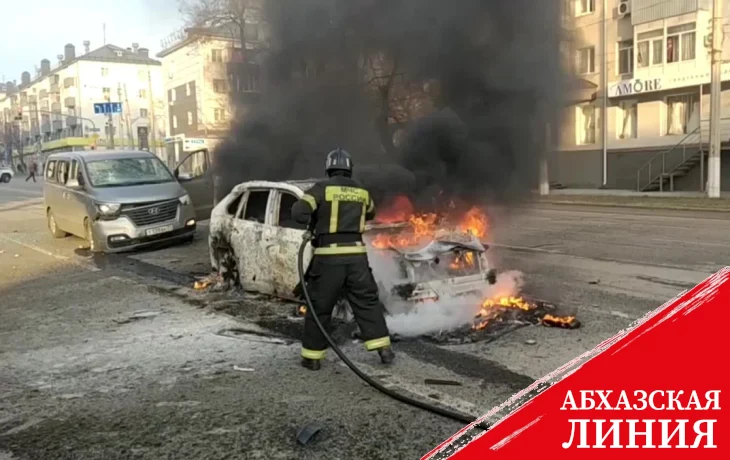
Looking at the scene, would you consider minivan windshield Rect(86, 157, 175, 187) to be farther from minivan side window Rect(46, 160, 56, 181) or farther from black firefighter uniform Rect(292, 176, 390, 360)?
black firefighter uniform Rect(292, 176, 390, 360)

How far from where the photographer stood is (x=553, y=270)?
329 inches

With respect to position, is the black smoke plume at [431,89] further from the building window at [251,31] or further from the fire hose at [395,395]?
the fire hose at [395,395]

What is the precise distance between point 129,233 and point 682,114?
21.9 meters

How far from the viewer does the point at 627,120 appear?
26.0m

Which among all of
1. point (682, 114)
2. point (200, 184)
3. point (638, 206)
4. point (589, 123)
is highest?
point (682, 114)

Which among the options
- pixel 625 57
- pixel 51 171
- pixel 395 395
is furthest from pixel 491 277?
pixel 625 57

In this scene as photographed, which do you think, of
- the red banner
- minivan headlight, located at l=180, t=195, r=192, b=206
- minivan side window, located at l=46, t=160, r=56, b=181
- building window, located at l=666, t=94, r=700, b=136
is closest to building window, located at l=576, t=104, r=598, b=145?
building window, located at l=666, t=94, r=700, b=136

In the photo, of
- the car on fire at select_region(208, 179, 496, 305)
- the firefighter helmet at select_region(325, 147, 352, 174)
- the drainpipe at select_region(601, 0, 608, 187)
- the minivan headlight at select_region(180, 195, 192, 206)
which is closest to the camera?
the firefighter helmet at select_region(325, 147, 352, 174)

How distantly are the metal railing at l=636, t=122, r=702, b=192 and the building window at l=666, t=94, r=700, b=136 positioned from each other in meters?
0.36

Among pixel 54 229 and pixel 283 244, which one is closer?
pixel 283 244

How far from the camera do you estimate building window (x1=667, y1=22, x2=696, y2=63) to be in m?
23.0

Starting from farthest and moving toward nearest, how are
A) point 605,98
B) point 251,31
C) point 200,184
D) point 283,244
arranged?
point 605,98, point 200,184, point 251,31, point 283,244

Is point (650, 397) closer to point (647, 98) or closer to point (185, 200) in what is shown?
point (185, 200)

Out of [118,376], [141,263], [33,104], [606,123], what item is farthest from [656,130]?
[33,104]
